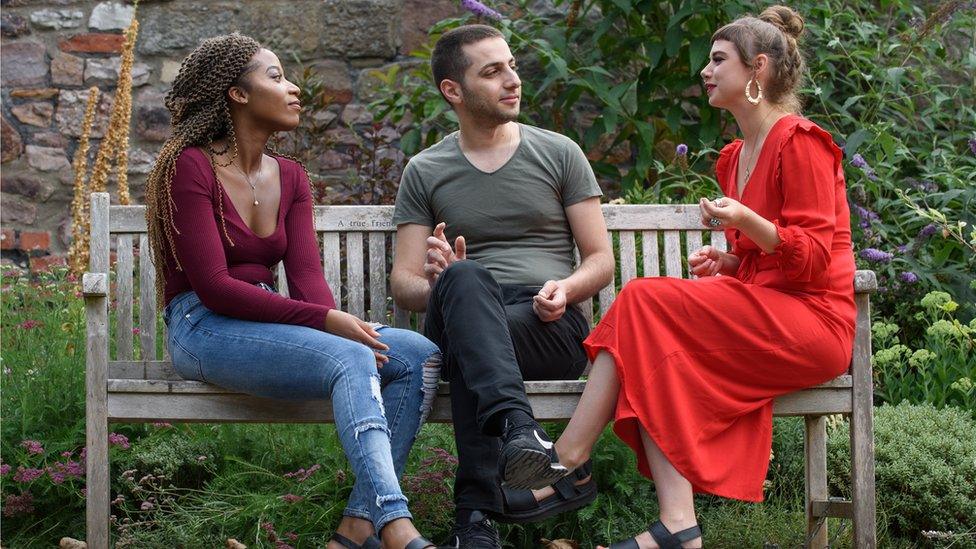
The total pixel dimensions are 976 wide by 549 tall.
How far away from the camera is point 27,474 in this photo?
3.62 meters

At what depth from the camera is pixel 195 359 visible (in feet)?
10.9

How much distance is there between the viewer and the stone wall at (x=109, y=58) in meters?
5.84

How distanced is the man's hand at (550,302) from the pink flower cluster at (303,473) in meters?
0.83

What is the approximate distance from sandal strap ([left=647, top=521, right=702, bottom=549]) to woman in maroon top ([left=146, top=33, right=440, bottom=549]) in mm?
596

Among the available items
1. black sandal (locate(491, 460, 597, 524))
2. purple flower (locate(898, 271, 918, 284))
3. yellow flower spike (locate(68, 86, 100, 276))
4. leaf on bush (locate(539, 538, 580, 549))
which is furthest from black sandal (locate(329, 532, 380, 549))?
purple flower (locate(898, 271, 918, 284))

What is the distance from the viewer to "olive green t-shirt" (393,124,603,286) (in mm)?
3686

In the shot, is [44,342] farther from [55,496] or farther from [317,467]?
[317,467]

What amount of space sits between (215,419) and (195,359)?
180mm

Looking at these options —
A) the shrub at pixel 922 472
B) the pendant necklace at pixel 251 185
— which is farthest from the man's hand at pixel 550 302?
the shrub at pixel 922 472

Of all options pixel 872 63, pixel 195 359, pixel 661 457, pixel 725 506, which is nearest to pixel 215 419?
pixel 195 359

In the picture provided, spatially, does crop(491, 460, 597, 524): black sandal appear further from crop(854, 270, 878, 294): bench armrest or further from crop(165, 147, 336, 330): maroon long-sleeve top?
crop(854, 270, 878, 294): bench armrest

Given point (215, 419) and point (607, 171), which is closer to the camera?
point (215, 419)

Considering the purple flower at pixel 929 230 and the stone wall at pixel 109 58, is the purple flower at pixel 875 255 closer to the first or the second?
the purple flower at pixel 929 230

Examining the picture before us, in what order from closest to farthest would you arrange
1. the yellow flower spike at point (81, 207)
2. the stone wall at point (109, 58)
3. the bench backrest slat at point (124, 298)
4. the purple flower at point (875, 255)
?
the bench backrest slat at point (124, 298), the purple flower at point (875, 255), the yellow flower spike at point (81, 207), the stone wall at point (109, 58)
